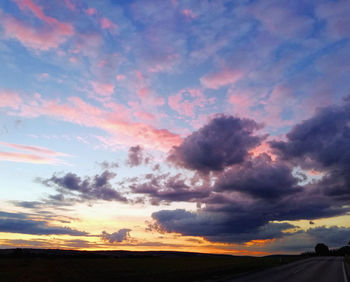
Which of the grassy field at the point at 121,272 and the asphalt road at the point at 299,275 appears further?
the grassy field at the point at 121,272

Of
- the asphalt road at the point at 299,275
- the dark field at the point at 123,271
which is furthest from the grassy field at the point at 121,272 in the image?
the asphalt road at the point at 299,275

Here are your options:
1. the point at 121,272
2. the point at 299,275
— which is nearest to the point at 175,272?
the point at 121,272

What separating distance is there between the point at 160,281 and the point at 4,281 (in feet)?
64.6

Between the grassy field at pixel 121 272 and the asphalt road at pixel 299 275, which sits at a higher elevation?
the asphalt road at pixel 299 275

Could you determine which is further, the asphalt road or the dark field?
the dark field

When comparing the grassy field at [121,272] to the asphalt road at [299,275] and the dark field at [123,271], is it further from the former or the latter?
the asphalt road at [299,275]

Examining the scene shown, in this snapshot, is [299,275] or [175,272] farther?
[175,272]

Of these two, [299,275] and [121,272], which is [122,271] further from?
[299,275]

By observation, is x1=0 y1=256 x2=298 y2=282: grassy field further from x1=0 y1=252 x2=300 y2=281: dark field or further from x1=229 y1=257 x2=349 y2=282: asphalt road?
x1=229 y1=257 x2=349 y2=282: asphalt road

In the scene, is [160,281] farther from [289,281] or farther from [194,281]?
[289,281]

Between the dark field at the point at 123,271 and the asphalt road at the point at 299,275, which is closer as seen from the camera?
the asphalt road at the point at 299,275

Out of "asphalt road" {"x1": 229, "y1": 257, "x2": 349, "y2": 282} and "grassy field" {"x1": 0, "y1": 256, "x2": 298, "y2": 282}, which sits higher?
"asphalt road" {"x1": 229, "y1": 257, "x2": 349, "y2": 282}

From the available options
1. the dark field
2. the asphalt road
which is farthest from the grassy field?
the asphalt road

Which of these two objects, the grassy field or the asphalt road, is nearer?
the asphalt road
